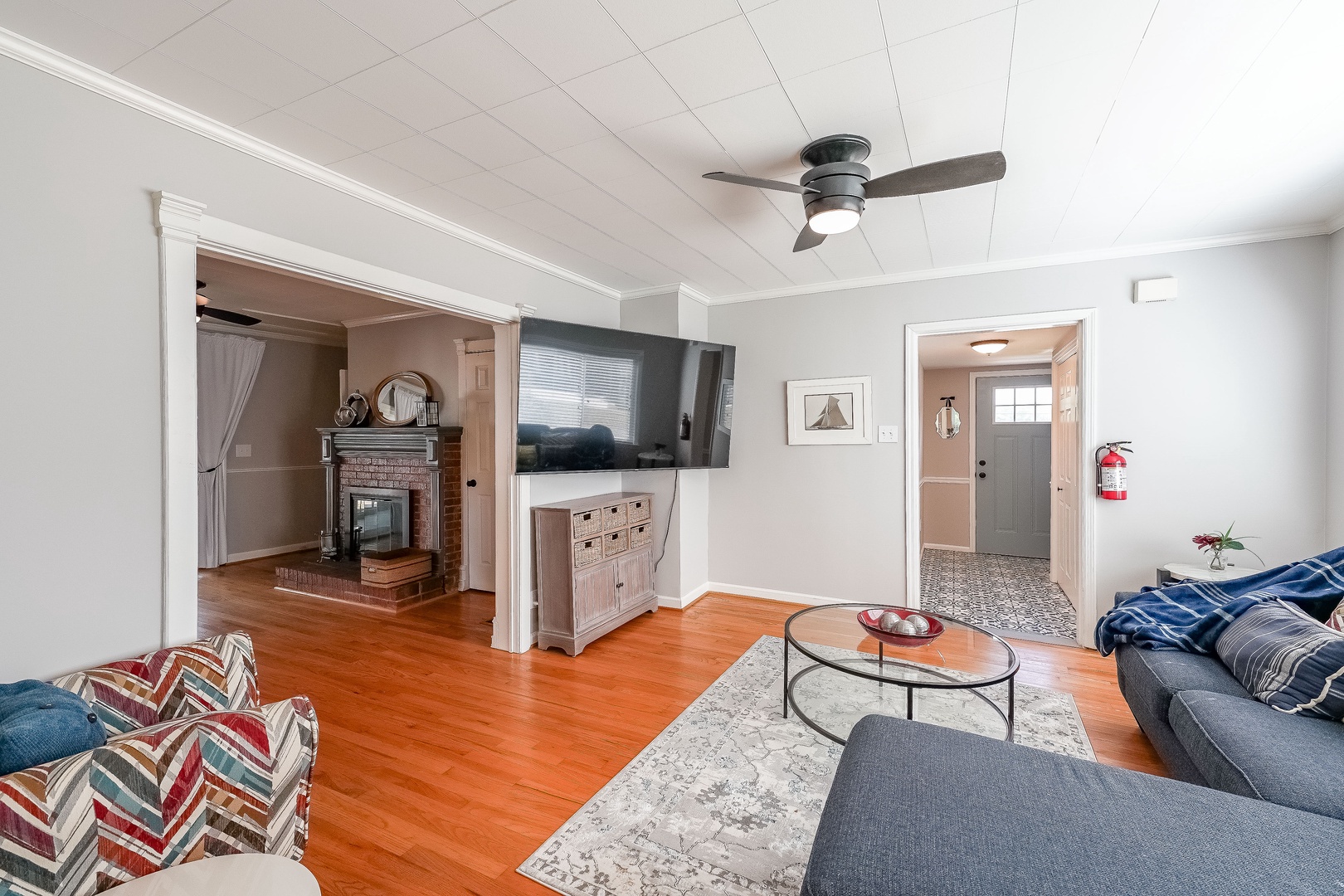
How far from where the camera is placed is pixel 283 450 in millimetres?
6445

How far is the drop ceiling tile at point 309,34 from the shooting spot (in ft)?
4.94

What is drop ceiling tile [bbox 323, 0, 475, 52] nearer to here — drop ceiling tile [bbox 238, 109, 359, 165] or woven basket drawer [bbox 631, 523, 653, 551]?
drop ceiling tile [bbox 238, 109, 359, 165]

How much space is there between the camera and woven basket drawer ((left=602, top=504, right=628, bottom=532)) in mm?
3785

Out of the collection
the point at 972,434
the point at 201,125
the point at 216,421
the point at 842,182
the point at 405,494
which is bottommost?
the point at 405,494

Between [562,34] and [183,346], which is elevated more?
[562,34]

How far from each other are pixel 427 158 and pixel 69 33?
3.27ft

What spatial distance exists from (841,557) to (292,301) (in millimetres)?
Answer: 4977

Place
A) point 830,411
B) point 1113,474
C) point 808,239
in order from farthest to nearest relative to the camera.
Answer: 1. point 830,411
2. point 1113,474
3. point 808,239

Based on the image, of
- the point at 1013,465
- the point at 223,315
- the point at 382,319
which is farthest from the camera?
the point at 1013,465

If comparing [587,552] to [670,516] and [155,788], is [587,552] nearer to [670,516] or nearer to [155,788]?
[670,516]

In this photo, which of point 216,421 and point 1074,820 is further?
point 216,421

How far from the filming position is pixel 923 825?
1.17 metres

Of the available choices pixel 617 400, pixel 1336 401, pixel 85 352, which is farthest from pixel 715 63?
pixel 1336 401

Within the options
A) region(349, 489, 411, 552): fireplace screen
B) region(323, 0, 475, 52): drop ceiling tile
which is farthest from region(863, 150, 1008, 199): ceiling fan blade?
region(349, 489, 411, 552): fireplace screen
